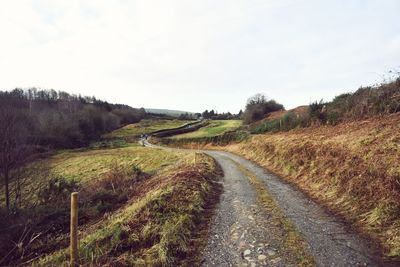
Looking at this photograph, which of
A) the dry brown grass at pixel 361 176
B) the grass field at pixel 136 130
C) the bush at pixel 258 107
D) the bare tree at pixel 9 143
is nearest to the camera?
the dry brown grass at pixel 361 176

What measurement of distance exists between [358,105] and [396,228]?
553 inches

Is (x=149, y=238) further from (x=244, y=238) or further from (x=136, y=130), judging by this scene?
(x=136, y=130)

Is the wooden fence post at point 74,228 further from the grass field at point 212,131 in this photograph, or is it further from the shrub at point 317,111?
the grass field at point 212,131


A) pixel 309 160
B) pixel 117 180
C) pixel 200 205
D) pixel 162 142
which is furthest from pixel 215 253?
pixel 162 142

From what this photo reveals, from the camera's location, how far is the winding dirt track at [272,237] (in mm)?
4988

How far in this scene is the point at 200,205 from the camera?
8242 mm

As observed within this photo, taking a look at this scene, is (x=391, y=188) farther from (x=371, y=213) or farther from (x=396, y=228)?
(x=396, y=228)

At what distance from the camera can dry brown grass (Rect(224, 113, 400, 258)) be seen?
6129 mm

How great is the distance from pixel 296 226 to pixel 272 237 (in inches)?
37.8

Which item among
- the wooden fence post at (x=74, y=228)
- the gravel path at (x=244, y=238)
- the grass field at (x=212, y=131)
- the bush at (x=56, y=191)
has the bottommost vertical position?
the bush at (x=56, y=191)

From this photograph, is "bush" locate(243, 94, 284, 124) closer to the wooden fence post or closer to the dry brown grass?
the dry brown grass

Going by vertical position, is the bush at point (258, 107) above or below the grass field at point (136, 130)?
above

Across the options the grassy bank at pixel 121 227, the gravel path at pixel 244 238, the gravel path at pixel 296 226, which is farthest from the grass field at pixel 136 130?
the gravel path at pixel 244 238

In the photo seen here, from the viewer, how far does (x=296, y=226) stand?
648 centimetres
